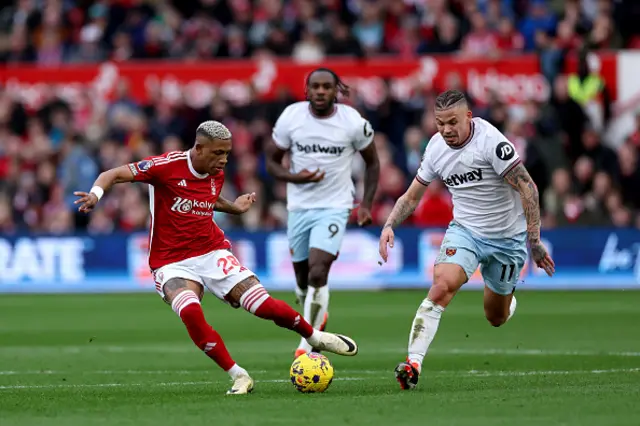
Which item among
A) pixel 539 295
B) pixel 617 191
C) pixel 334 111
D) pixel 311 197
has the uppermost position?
pixel 334 111

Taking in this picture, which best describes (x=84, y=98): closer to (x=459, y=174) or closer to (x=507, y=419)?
(x=459, y=174)

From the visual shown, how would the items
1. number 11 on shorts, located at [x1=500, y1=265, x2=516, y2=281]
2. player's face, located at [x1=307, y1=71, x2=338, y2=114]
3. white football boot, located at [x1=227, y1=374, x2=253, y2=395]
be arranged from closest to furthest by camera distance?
white football boot, located at [x1=227, y1=374, x2=253, y2=395] < number 11 on shorts, located at [x1=500, y1=265, x2=516, y2=281] < player's face, located at [x1=307, y1=71, x2=338, y2=114]

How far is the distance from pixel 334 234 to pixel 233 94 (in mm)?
12217

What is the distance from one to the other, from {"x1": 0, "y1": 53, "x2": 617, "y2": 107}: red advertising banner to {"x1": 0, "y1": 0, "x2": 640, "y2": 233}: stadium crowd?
294 mm

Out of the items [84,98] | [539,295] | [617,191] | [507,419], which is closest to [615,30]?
[617,191]

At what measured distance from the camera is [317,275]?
12.2 m

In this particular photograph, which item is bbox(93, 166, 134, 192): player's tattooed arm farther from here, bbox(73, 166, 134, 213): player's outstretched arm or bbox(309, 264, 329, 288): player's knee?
bbox(309, 264, 329, 288): player's knee

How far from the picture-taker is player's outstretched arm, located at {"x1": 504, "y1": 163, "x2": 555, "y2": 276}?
32.5ft

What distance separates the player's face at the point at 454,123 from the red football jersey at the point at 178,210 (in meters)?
1.92

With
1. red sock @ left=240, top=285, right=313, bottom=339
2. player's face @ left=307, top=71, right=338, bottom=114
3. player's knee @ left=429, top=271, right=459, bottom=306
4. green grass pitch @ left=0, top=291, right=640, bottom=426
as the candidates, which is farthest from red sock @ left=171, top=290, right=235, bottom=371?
player's face @ left=307, top=71, right=338, bottom=114

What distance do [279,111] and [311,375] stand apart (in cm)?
1382

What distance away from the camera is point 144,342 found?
1478 centimetres

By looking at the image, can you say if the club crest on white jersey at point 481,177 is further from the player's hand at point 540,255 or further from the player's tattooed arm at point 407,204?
the player's hand at point 540,255

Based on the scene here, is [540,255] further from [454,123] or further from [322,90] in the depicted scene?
[322,90]
